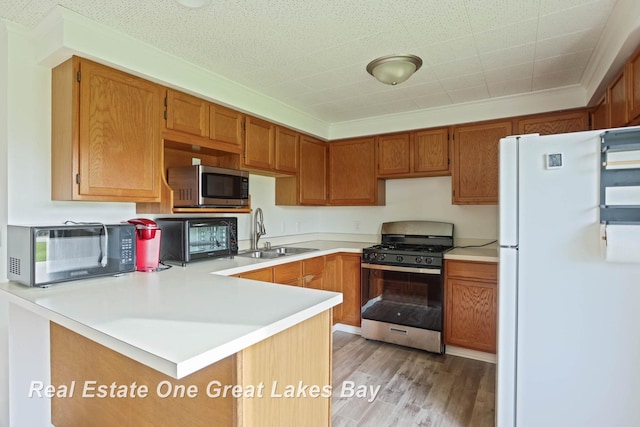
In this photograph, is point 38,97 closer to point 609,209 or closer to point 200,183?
point 200,183

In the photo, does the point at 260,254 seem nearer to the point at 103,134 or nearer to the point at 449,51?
the point at 103,134

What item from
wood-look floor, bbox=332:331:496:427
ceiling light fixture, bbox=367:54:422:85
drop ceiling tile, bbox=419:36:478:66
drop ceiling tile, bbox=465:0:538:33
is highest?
drop ceiling tile, bbox=465:0:538:33

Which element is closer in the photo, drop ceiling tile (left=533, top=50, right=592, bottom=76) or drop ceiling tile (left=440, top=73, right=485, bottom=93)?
drop ceiling tile (left=533, top=50, right=592, bottom=76)

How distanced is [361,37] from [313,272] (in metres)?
1.95

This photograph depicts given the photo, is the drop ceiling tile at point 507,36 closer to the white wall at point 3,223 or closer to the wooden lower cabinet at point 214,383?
the wooden lower cabinet at point 214,383

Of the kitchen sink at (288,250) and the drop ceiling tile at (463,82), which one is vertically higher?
the drop ceiling tile at (463,82)

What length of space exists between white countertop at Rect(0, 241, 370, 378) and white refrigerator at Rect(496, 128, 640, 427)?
0.97 meters

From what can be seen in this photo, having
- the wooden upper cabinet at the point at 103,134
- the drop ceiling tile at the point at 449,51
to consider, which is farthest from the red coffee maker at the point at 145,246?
the drop ceiling tile at the point at 449,51

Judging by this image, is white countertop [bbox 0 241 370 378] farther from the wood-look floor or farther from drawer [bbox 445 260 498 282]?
drawer [bbox 445 260 498 282]

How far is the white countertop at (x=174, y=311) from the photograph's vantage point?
935 mm

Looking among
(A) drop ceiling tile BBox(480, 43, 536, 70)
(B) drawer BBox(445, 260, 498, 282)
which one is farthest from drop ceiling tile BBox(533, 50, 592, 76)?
(B) drawer BBox(445, 260, 498, 282)

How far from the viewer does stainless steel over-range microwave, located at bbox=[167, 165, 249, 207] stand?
2291mm

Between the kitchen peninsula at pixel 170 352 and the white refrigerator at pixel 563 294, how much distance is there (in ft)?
3.09

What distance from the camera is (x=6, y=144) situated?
69.6 inches
